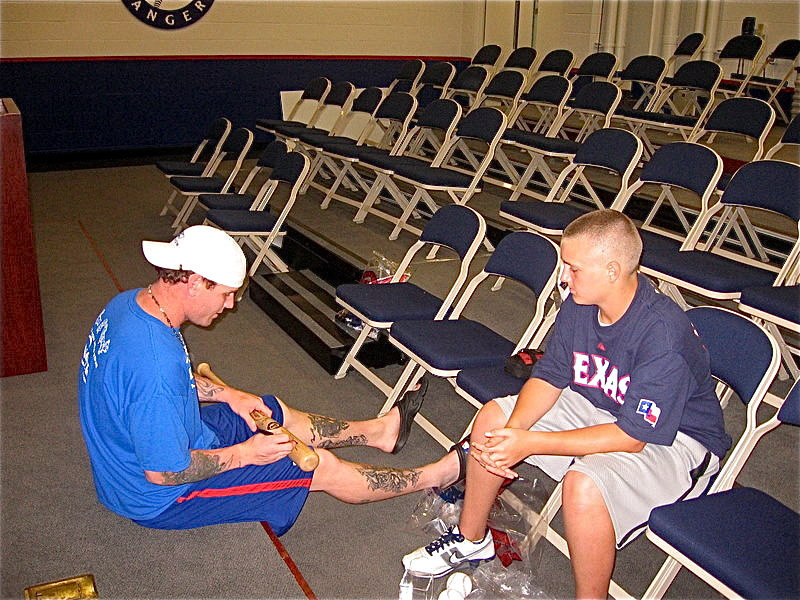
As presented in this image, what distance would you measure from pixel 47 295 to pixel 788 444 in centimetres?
412

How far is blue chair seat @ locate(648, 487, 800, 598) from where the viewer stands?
1760 mm

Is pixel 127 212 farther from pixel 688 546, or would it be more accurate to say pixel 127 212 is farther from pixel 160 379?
pixel 688 546

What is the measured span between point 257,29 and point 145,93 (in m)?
1.49

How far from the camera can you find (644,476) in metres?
2.12

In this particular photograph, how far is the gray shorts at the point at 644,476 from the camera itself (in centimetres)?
206

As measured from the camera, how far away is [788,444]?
3.08 metres

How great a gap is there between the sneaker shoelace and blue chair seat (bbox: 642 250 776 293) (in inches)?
63.4

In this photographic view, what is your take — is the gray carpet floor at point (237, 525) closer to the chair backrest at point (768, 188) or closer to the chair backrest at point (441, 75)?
the chair backrest at point (768, 188)

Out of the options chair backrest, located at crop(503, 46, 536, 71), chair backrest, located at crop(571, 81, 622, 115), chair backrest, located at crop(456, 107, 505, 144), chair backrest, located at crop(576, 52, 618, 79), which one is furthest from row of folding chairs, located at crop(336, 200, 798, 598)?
chair backrest, located at crop(503, 46, 536, 71)

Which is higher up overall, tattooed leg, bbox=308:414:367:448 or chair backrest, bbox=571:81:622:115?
chair backrest, bbox=571:81:622:115

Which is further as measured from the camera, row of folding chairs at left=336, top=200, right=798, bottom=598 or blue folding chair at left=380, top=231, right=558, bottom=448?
blue folding chair at left=380, top=231, right=558, bottom=448

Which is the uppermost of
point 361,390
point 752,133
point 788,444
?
point 752,133

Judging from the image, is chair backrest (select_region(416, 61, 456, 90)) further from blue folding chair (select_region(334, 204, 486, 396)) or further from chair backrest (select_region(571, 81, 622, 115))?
blue folding chair (select_region(334, 204, 486, 396))

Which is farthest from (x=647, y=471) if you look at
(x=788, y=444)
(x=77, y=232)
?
(x=77, y=232)
